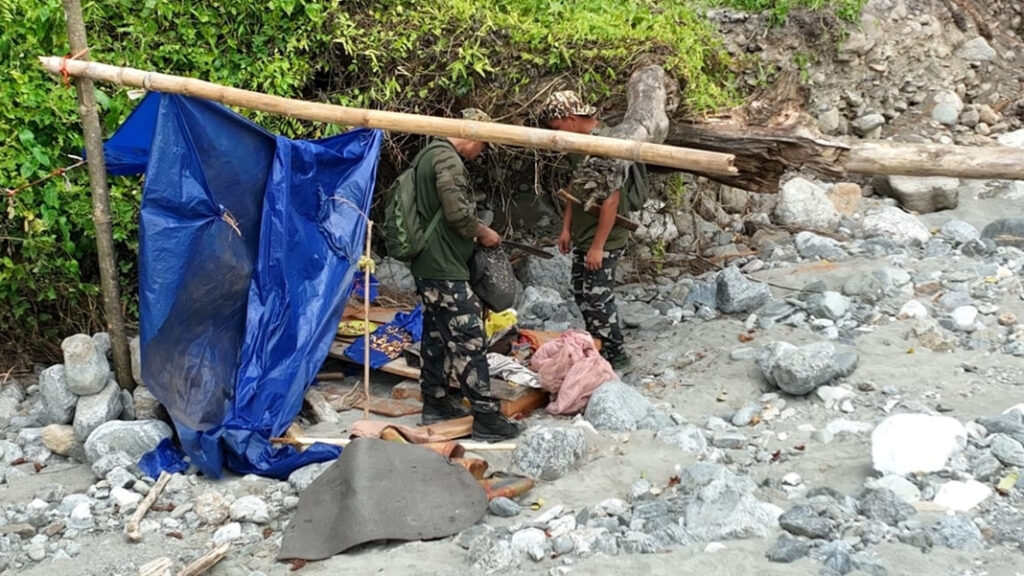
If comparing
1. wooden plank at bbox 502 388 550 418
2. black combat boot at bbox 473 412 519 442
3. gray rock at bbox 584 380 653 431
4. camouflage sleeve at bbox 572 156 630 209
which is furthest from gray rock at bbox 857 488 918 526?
camouflage sleeve at bbox 572 156 630 209

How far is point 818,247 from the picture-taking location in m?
8.07

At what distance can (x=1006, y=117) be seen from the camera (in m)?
10.6

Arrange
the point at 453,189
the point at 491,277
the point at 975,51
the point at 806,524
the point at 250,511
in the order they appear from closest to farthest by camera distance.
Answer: the point at 806,524 → the point at 250,511 → the point at 453,189 → the point at 491,277 → the point at 975,51

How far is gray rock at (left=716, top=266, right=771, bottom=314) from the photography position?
6.77 m

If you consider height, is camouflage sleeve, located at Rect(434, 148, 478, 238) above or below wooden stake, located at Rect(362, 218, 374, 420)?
above

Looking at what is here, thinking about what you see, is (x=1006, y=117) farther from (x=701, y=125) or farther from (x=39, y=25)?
(x=39, y=25)

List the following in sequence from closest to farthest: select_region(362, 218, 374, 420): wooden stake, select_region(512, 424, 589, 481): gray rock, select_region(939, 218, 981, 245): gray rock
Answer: select_region(512, 424, 589, 481): gray rock, select_region(362, 218, 374, 420): wooden stake, select_region(939, 218, 981, 245): gray rock

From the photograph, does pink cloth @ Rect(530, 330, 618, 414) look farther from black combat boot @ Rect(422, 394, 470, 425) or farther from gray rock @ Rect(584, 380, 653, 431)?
black combat boot @ Rect(422, 394, 470, 425)

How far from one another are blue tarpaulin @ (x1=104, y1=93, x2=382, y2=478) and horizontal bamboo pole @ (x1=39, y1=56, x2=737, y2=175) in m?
0.28

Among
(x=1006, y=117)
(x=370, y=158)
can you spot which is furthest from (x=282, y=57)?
(x=1006, y=117)

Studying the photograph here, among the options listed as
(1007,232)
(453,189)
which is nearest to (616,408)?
(453,189)

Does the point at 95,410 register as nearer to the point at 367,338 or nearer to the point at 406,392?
the point at 367,338

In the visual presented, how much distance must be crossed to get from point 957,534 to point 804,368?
179cm

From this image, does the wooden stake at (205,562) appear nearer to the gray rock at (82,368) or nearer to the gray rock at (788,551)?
the gray rock at (82,368)
